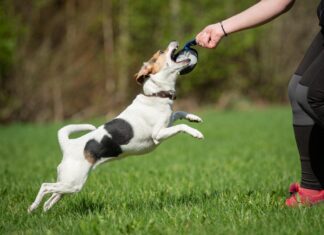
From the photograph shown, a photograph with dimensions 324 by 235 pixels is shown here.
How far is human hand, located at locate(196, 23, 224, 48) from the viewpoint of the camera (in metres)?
4.16

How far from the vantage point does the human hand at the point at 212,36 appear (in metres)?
4.16

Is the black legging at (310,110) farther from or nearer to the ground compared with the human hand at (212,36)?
nearer to the ground

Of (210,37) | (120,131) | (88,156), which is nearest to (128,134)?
(120,131)

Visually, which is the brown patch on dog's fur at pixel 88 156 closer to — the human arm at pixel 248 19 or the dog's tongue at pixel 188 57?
the dog's tongue at pixel 188 57

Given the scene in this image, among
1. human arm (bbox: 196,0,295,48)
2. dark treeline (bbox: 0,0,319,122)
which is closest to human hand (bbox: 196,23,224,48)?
human arm (bbox: 196,0,295,48)

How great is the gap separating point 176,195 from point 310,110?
7.26 ft

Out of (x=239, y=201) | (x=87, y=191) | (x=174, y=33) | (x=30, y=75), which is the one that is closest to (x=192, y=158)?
(x=87, y=191)

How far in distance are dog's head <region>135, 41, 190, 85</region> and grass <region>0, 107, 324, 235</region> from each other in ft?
4.08

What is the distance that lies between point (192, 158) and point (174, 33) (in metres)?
18.0

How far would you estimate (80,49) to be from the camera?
24.8 metres

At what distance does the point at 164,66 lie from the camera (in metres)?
5.09

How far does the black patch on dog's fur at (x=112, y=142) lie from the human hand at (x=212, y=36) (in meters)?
1.09

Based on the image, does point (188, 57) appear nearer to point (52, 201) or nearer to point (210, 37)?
point (210, 37)

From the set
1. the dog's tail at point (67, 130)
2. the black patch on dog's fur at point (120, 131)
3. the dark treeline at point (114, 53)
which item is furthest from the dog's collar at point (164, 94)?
the dark treeline at point (114, 53)
